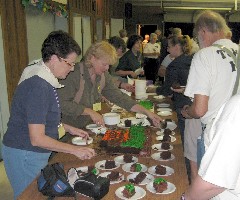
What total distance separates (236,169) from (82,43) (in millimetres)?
6512

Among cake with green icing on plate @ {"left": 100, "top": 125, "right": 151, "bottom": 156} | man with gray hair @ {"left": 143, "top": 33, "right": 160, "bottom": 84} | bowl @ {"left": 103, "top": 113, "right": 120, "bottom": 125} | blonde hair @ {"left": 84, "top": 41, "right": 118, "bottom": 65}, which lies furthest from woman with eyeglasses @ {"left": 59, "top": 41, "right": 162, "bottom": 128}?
man with gray hair @ {"left": 143, "top": 33, "right": 160, "bottom": 84}

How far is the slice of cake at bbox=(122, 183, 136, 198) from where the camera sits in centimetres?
140

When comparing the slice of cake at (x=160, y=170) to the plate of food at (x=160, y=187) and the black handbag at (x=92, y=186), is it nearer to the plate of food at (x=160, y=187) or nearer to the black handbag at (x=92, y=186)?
the plate of food at (x=160, y=187)

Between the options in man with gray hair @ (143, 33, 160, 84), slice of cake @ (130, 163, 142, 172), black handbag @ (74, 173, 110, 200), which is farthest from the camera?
man with gray hair @ (143, 33, 160, 84)

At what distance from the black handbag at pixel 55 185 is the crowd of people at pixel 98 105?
26 centimetres

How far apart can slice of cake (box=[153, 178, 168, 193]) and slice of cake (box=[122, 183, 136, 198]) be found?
0.11 meters

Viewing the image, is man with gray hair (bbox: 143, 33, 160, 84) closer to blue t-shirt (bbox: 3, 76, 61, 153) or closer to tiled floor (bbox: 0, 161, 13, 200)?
tiled floor (bbox: 0, 161, 13, 200)

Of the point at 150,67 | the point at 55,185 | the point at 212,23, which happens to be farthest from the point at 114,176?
the point at 150,67

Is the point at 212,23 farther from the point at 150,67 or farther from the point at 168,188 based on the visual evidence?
the point at 150,67

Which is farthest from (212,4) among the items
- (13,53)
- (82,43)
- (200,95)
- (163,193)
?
(163,193)

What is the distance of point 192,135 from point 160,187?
122 centimetres

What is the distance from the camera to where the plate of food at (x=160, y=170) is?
1619 mm

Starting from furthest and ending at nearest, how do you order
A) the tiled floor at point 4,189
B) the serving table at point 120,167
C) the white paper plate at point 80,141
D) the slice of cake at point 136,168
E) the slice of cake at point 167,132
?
1. the tiled floor at point 4,189
2. the slice of cake at point 167,132
3. the white paper plate at point 80,141
4. the slice of cake at point 136,168
5. the serving table at point 120,167

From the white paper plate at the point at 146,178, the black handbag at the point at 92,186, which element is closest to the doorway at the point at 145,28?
the white paper plate at the point at 146,178
